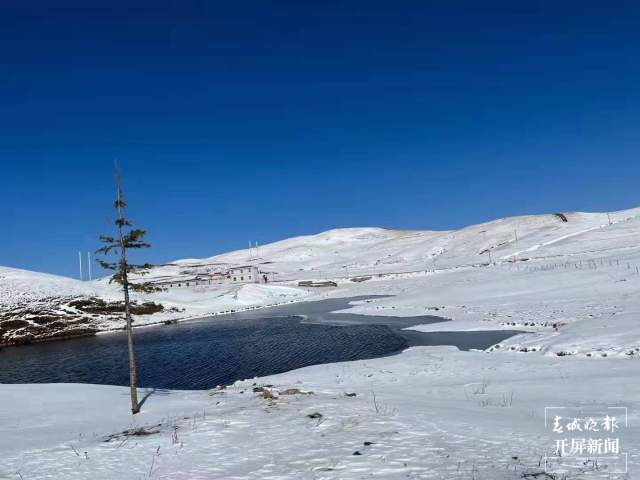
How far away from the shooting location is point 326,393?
2152 centimetres

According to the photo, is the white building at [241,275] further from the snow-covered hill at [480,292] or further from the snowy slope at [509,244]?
the snow-covered hill at [480,292]

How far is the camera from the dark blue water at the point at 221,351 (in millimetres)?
34750

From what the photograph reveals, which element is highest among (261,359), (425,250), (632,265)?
(425,250)

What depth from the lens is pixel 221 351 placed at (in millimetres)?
43375

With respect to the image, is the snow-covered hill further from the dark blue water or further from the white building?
the white building

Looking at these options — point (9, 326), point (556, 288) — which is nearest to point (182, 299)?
point (9, 326)

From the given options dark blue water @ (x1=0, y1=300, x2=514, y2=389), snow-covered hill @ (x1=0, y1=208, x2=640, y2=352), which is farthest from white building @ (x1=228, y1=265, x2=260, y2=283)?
dark blue water @ (x1=0, y1=300, x2=514, y2=389)

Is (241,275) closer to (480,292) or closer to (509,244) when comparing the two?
(509,244)

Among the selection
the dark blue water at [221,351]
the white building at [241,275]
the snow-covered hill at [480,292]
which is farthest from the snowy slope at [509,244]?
the dark blue water at [221,351]

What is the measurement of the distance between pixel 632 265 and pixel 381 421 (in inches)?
2361

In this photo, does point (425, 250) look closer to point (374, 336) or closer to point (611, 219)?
point (611, 219)

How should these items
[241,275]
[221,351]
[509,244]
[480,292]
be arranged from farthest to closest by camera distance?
1. [509,244]
2. [241,275]
3. [480,292]
4. [221,351]

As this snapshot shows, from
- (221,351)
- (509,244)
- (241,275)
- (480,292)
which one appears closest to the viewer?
(221,351)

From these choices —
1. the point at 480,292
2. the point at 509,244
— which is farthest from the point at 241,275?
the point at 480,292
